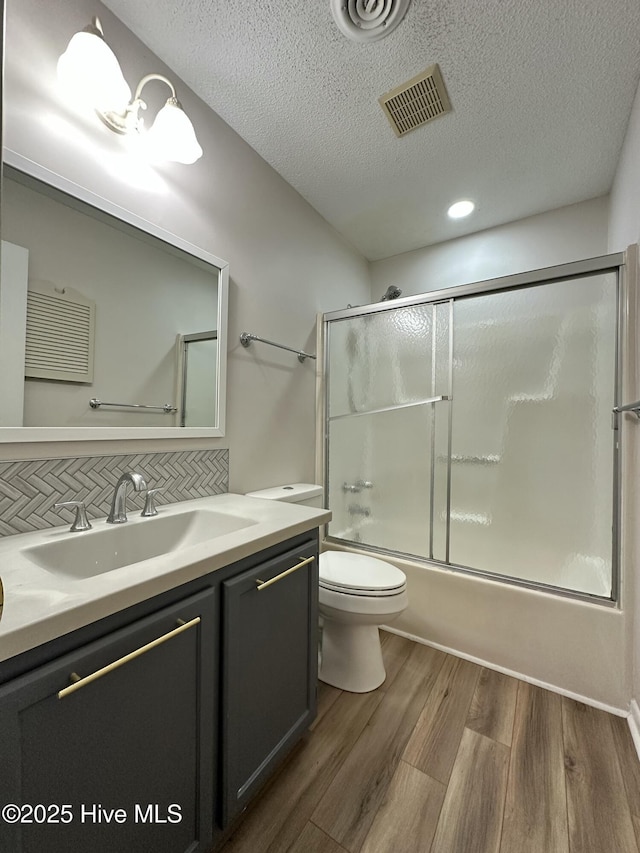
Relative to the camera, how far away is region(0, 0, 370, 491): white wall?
1036 mm

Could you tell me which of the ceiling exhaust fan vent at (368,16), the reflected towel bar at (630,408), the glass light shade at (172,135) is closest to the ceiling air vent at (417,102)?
the ceiling exhaust fan vent at (368,16)

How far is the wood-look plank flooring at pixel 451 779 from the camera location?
957 mm

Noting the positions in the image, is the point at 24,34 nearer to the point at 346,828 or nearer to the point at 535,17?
the point at 535,17

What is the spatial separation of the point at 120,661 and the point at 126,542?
48 centimetres

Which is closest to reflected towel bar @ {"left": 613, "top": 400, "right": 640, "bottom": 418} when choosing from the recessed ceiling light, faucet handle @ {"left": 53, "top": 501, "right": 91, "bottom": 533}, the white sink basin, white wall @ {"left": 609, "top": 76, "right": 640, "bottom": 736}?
white wall @ {"left": 609, "top": 76, "right": 640, "bottom": 736}

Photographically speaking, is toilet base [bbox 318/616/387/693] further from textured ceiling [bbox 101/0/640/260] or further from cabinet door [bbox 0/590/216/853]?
textured ceiling [bbox 101/0/640/260]

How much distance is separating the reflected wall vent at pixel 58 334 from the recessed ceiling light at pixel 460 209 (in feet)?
6.81

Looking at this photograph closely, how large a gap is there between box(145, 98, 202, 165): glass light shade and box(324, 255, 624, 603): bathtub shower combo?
1.15 metres

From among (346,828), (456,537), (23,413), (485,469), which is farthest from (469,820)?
(23,413)

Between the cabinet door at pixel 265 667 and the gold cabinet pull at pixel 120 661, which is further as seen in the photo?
the cabinet door at pixel 265 667

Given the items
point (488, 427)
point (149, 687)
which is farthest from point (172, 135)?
point (488, 427)

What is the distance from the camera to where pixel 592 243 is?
6.84 feet

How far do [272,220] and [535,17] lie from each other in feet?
4.02

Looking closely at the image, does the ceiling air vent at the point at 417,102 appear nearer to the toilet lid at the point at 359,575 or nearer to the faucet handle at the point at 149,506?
the faucet handle at the point at 149,506
